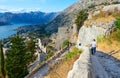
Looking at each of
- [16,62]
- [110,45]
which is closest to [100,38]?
[110,45]

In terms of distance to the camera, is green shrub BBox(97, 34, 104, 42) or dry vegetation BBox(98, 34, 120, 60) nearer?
dry vegetation BBox(98, 34, 120, 60)

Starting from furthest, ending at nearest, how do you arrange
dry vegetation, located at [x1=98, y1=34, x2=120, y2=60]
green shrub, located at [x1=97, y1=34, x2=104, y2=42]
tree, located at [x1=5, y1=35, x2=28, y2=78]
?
tree, located at [x1=5, y1=35, x2=28, y2=78] → green shrub, located at [x1=97, y1=34, x2=104, y2=42] → dry vegetation, located at [x1=98, y1=34, x2=120, y2=60]

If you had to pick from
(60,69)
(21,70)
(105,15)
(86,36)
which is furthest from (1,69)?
(60,69)

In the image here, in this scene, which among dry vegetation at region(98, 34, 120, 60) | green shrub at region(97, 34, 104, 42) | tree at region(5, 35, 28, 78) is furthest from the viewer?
tree at region(5, 35, 28, 78)

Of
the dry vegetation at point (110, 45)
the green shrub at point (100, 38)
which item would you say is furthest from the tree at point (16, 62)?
the dry vegetation at point (110, 45)

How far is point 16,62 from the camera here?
41.6 meters

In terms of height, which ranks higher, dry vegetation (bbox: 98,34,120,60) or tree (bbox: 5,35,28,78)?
dry vegetation (bbox: 98,34,120,60)

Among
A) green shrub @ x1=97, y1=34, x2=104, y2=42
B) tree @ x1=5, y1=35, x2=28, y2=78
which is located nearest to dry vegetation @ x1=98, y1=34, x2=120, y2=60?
green shrub @ x1=97, y1=34, x2=104, y2=42

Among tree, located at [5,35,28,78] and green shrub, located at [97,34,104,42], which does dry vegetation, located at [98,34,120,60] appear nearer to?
green shrub, located at [97,34,104,42]

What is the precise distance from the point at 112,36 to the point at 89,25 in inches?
220

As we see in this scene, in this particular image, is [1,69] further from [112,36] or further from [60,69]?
[60,69]

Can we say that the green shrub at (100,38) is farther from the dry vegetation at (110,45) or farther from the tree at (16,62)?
the tree at (16,62)

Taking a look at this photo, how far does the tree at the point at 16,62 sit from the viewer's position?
39906mm

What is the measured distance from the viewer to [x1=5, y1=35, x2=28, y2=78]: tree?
131 feet
